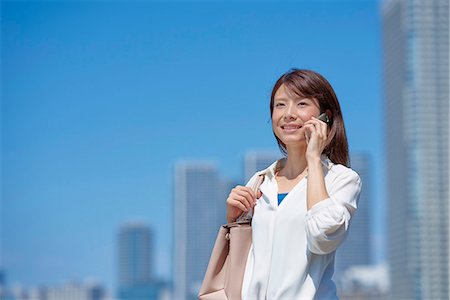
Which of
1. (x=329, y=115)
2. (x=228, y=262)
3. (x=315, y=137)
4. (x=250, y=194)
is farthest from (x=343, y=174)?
(x=228, y=262)

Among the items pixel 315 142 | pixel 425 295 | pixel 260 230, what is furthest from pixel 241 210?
pixel 425 295

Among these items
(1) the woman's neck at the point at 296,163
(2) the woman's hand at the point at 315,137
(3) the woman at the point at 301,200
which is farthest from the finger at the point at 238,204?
(2) the woman's hand at the point at 315,137

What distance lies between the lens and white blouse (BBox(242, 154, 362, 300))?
12.4 feet

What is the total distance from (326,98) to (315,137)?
24 centimetres

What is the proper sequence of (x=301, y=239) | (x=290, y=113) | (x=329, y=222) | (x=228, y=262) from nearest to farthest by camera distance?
(x=329, y=222) → (x=301, y=239) → (x=290, y=113) → (x=228, y=262)

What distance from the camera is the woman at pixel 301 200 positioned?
3.83 metres

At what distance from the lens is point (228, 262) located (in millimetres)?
4203

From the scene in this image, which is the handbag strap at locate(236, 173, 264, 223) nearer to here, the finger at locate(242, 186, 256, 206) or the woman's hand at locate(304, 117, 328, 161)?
the finger at locate(242, 186, 256, 206)

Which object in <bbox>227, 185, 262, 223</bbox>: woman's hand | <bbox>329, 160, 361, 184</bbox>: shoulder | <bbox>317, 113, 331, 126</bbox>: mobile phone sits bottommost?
<bbox>227, 185, 262, 223</bbox>: woman's hand

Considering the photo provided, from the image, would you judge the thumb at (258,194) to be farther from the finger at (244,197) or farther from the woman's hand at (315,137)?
the woman's hand at (315,137)

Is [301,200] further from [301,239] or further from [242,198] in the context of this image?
[242,198]

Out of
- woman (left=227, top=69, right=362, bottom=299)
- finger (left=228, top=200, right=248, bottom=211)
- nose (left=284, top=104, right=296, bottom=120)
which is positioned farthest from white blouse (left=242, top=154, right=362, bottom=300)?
nose (left=284, top=104, right=296, bottom=120)

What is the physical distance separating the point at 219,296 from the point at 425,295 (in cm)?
19045

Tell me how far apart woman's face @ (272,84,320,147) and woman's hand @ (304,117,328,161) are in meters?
0.06
